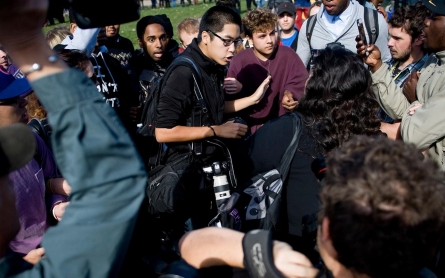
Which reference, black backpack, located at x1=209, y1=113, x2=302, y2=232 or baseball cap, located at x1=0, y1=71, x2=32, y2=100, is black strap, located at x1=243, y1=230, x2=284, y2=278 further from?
baseball cap, located at x1=0, y1=71, x2=32, y2=100

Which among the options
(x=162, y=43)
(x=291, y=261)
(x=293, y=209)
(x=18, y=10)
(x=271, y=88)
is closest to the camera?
(x=18, y=10)

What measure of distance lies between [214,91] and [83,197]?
2.40m

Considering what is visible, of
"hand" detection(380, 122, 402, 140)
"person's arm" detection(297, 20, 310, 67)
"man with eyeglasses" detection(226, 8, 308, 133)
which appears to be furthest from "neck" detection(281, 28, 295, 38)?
"hand" detection(380, 122, 402, 140)

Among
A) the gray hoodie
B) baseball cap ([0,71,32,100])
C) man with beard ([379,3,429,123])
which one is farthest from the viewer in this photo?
the gray hoodie

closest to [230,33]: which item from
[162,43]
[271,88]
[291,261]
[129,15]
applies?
[271,88]

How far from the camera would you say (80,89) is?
1007mm

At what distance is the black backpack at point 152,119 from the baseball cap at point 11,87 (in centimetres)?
102

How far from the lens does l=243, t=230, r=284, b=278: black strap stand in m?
1.14

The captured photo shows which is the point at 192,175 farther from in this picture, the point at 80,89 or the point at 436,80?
the point at 80,89

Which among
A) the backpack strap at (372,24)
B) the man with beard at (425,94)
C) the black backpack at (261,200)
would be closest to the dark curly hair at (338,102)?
the black backpack at (261,200)

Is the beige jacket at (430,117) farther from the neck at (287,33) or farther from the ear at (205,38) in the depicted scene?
the neck at (287,33)

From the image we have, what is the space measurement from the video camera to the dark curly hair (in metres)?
1.39

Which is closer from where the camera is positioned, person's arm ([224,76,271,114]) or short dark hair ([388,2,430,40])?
person's arm ([224,76,271,114])

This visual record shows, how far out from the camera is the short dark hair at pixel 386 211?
1125 mm
